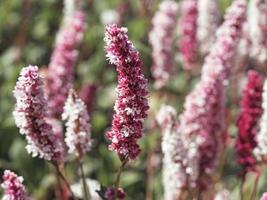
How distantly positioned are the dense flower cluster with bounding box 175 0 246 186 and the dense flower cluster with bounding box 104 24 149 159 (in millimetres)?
965

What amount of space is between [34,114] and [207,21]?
2044mm

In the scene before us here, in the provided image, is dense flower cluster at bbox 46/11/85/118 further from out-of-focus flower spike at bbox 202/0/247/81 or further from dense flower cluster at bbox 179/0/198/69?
out-of-focus flower spike at bbox 202/0/247/81

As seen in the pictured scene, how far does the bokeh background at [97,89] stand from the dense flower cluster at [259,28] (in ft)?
1.85

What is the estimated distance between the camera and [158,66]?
4641 millimetres

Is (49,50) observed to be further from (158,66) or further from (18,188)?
(18,188)

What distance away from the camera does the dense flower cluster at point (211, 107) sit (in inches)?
135

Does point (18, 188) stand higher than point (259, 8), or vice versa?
point (259, 8)

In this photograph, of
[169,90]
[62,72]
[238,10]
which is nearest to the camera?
[238,10]

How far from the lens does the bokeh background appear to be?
488 cm

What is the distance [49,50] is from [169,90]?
4.24 ft

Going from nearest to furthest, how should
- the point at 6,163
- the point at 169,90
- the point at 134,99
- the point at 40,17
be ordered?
1. the point at 134,99
2. the point at 6,163
3. the point at 169,90
4. the point at 40,17

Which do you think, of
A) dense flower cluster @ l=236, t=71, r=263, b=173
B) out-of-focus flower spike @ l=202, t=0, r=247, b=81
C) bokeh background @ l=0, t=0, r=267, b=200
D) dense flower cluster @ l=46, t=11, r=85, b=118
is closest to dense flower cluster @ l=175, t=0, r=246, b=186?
out-of-focus flower spike @ l=202, t=0, r=247, b=81

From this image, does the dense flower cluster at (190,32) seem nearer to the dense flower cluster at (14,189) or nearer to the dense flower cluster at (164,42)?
the dense flower cluster at (164,42)

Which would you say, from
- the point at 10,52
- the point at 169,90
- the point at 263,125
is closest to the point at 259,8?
the point at 263,125
